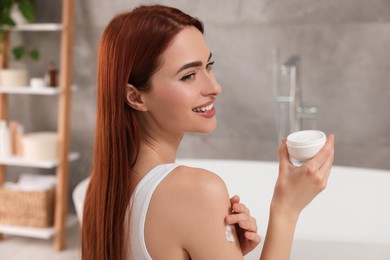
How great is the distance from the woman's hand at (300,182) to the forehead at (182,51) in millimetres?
236

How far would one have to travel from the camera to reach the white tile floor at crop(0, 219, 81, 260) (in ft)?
10.2

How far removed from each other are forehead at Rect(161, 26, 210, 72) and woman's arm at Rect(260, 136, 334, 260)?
24 centimetres

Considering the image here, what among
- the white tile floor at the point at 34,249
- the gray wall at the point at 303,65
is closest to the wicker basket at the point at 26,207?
the white tile floor at the point at 34,249

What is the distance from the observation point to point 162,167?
2.96 ft

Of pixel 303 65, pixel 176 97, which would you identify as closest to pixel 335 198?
pixel 303 65

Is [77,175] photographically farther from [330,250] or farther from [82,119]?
[330,250]

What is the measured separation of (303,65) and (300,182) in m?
2.36

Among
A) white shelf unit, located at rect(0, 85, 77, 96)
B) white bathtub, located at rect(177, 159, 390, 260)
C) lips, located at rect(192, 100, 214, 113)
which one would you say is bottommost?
white bathtub, located at rect(177, 159, 390, 260)

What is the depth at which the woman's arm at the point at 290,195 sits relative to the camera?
89cm

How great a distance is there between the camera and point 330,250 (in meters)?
1.71

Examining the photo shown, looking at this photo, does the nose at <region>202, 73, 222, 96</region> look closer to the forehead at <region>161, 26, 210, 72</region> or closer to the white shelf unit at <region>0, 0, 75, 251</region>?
the forehead at <region>161, 26, 210, 72</region>

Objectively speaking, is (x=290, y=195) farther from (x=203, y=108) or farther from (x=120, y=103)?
(x=120, y=103)

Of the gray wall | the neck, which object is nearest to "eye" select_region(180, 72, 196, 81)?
the neck

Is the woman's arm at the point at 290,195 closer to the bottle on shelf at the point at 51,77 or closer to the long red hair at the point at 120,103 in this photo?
the long red hair at the point at 120,103
